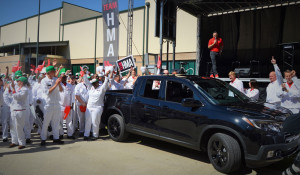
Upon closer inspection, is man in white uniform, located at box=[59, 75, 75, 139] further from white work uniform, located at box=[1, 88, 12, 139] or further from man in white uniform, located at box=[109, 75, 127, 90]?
man in white uniform, located at box=[109, 75, 127, 90]

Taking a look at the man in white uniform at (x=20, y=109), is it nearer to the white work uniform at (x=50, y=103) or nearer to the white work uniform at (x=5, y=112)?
the white work uniform at (x=50, y=103)

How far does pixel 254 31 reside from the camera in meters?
12.5

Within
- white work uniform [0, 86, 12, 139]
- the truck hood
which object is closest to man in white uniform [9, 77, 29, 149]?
white work uniform [0, 86, 12, 139]

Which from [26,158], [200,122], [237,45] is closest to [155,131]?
[200,122]

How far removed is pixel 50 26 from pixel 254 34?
25.1 m

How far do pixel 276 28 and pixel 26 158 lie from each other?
40.2 ft

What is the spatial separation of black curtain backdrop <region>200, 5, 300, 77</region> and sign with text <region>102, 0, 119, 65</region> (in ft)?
16.9

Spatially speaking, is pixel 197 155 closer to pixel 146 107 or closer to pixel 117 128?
pixel 146 107

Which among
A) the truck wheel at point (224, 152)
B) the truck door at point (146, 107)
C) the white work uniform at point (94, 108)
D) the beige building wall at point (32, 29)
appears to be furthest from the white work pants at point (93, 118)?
the beige building wall at point (32, 29)

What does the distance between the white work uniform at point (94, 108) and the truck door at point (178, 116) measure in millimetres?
2084

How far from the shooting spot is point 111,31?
10008mm

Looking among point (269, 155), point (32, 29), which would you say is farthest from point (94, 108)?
point (32, 29)

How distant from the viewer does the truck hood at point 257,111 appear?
3918 millimetres

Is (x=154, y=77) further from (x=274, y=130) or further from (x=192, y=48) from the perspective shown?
(x=192, y=48)
